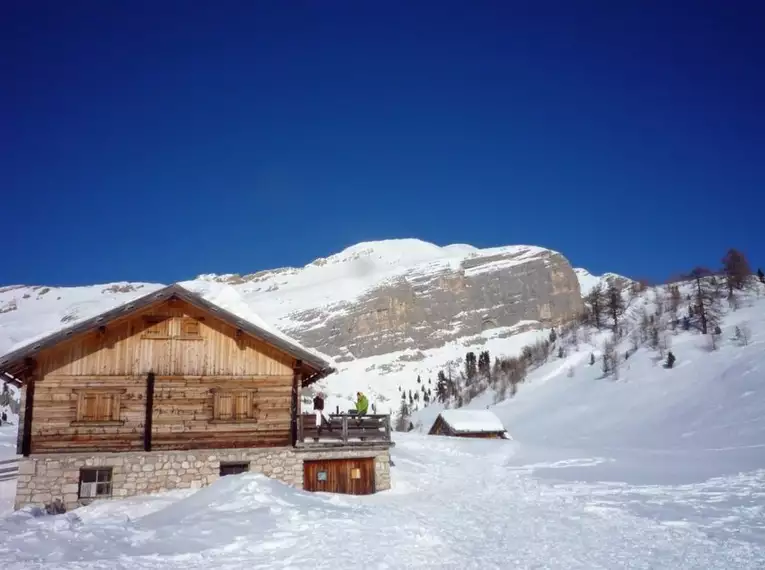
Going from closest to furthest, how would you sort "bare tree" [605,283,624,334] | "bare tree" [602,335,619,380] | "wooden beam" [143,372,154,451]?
"wooden beam" [143,372,154,451] < "bare tree" [602,335,619,380] < "bare tree" [605,283,624,334]

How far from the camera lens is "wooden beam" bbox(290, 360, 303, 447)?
22.0 metres

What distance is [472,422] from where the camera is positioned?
195 ft

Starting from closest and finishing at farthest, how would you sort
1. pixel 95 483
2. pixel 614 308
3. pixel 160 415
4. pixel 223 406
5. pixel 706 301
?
pixel 95 483 < pixel 160 415 < pixel 223 406 < pixel 706 301 < pixel 614 308

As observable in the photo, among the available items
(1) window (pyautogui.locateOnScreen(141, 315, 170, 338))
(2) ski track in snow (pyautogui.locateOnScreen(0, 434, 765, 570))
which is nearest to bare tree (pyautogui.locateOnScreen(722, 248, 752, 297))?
(2) ski track in snow (pyautogui.locateOnScreen(0, 434, 765, 570))

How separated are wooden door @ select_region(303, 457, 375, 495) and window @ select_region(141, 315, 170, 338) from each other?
258 inches

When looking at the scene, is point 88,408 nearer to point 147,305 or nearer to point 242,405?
point 147,305

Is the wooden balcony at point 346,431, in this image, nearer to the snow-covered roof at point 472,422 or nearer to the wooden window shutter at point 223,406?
the wooden window shutter at point 223,406

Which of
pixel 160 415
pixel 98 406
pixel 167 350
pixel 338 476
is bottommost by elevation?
pixel 338 476

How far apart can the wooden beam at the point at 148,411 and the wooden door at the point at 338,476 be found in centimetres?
524

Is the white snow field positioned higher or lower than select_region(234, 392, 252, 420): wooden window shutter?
lower

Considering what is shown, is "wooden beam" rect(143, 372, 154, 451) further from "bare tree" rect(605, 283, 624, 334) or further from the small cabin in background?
"bare tree" rect(605, 283, 624, 334)

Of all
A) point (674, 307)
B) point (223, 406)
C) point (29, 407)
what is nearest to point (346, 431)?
point (223, 406)

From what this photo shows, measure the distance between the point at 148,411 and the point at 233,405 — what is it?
270 centimetres

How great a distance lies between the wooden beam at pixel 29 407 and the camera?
63.7 ft
